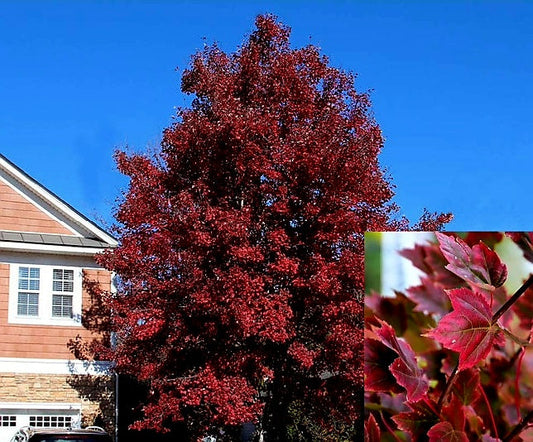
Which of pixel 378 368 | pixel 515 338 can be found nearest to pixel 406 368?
pixel 378 368

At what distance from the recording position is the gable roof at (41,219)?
70.3 feet

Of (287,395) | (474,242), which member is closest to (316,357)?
(287,395)

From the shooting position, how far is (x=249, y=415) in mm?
17562

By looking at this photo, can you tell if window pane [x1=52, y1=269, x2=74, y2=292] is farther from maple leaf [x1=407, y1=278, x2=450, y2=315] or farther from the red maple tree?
maple leaf [x1=407, y1=278, x2=450, y2=315]

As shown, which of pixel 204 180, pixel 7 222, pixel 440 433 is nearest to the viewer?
pixel 440 433

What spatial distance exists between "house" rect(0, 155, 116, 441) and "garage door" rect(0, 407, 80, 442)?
0.9 inches

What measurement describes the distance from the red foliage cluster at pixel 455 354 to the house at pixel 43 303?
15168 millimetres

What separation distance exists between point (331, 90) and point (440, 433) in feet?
45.6

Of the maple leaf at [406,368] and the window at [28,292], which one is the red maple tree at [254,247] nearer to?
the window at [28,292]

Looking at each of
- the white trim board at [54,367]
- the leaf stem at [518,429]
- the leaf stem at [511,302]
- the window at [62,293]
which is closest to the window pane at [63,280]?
the window at [62,293]

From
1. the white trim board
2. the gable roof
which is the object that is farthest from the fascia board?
the white trim board

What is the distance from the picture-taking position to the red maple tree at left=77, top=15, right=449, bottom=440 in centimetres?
1753

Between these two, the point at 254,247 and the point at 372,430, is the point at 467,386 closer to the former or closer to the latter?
the point at 372,430

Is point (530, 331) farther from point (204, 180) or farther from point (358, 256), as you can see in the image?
point (204, 180)
